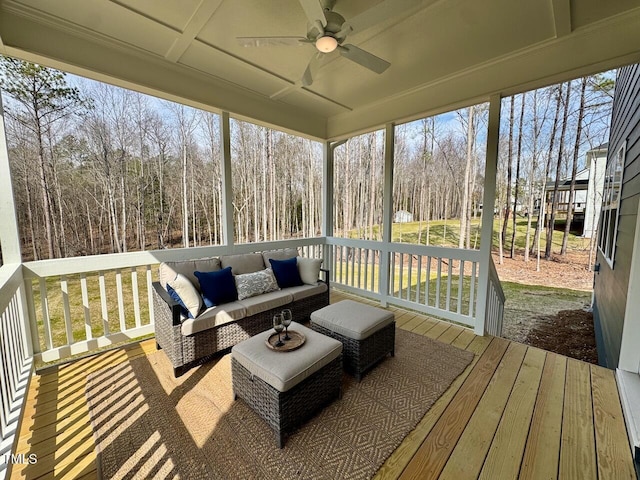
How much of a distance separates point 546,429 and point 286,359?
1.83 metres

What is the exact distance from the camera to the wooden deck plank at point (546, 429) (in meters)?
1.48

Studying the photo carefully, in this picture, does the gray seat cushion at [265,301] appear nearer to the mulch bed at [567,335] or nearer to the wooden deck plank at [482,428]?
the wooden deck plank at [482,428]

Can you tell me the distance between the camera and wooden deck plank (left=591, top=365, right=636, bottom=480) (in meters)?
1.48

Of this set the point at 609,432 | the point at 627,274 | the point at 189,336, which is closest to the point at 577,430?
the point at 609,432

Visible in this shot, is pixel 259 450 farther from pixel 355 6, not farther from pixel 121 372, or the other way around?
pixel 355 6

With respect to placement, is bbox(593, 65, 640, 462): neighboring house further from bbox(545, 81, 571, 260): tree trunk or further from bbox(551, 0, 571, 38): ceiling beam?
bbox(545, 81, 571, 260): tree trunk

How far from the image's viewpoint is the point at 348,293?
4.71 metres

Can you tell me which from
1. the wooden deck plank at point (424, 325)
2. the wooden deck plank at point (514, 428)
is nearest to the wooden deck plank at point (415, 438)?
the wooden deck plank at point (514, 428)

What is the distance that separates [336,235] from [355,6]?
133 inches

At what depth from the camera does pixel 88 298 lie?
119 inches

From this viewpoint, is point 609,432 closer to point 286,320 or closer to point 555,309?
point 286,320

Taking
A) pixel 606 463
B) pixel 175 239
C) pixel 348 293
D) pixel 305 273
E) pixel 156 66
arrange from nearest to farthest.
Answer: pixel 606 463, pixel 156 66, pixel 305 273, pixel 175 239, pixel 348 293

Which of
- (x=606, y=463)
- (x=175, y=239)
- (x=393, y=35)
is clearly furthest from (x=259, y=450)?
(x=393, y=35)

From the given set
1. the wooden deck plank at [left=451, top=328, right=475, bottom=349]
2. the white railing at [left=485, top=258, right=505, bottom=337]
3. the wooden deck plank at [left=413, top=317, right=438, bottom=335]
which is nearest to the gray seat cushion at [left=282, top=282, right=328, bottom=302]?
the wooden deck plank at [left=413, top=317, right=438, bottom=335]
